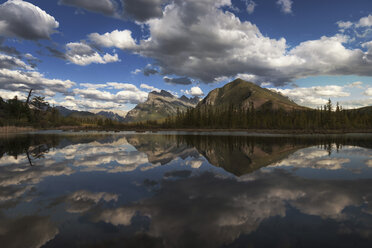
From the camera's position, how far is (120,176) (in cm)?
1591

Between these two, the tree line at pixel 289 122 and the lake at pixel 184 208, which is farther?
the tree line at pixel 289 122

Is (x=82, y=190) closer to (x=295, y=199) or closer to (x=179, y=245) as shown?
(x=179, y=245)

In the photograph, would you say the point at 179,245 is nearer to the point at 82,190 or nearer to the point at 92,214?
the point at 92,214

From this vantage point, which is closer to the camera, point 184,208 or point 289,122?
point 184,208

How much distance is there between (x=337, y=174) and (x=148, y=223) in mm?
15937

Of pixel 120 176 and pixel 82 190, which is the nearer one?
pixel 82 190

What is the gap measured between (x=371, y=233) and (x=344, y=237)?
1.21 m

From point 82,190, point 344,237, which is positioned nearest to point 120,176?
point 82,190

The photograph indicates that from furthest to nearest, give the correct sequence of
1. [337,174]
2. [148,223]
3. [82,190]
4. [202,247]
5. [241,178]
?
[337,174]
[241,178]
[82,190]
[148,223]
[202,247]

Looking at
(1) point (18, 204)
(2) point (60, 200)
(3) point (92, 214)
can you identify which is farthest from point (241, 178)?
(1) point (18, 204)

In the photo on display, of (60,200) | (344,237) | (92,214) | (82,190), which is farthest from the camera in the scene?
(82,190)

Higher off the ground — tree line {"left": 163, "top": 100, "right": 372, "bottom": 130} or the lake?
tree line {"left": 163, "top": 100, "right": 372, "bottom": 130}

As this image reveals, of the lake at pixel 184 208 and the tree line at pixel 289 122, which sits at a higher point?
the tree line at pixel 289 122

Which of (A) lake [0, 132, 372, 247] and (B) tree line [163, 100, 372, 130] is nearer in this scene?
Result: (A) lake [0, 132, 372, 247]
